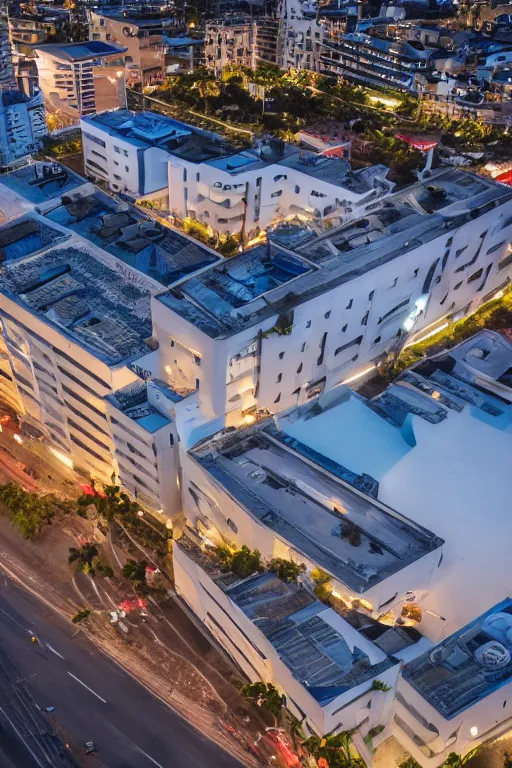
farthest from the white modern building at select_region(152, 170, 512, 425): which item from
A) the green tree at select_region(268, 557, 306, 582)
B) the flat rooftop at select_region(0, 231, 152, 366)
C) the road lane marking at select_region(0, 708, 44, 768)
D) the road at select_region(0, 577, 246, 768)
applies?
the road lane marking at select_region(0, 708, 44, 768)

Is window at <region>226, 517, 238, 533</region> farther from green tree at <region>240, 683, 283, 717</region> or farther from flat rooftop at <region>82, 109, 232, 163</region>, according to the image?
flat rooftop at <region>82, 109, 232, 163</region>

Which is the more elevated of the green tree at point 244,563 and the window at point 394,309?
the window at point 394,309

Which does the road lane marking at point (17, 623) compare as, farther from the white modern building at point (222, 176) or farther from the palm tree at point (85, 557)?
the white modern building at point (222, 176)

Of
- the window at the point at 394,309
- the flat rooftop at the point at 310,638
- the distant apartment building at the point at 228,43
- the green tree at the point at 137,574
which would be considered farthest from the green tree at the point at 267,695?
the distant apartment building at the point at 228,43

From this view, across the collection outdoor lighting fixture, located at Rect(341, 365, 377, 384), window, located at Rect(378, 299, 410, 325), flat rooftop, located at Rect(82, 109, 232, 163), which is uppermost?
flat rooftop, located at Rect(82, 109, 232, 163)

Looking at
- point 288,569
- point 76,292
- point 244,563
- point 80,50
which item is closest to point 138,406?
point 244,563

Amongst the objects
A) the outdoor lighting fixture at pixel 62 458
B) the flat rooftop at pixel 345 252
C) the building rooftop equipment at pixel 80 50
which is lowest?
the outdoor lighting fixture at pixel 62 458
